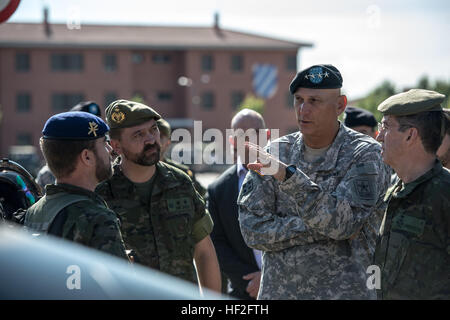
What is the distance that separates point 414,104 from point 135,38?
50.7 meters

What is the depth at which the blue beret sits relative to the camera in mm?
3094

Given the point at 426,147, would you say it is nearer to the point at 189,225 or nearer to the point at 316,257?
the point at 316,257

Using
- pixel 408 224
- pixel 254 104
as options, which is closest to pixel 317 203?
pixel 408 224

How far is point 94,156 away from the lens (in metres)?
3.15

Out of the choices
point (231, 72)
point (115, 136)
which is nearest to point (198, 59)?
point (231, 72)

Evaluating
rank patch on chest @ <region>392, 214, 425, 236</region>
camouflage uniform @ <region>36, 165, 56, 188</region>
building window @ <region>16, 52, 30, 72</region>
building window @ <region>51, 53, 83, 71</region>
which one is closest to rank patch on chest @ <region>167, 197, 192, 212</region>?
rank patch on chest @ <region>392, 214, 425, 236</region>

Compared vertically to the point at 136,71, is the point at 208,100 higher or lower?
lower

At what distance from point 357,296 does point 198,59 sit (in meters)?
50.0

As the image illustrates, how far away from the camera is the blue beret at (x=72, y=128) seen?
3094mm

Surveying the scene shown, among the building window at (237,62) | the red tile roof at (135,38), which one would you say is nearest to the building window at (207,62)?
the red tile roof at (135,38)

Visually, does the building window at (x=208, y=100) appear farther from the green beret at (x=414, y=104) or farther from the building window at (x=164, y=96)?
the green beret at (x=414, y=104)

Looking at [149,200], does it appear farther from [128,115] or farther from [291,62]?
[291,62]

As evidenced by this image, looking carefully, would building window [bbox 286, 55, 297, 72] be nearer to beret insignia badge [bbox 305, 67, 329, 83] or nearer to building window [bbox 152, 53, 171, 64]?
building window [bbox 152, 53, 171, 64]

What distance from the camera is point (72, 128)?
10.2 ft
